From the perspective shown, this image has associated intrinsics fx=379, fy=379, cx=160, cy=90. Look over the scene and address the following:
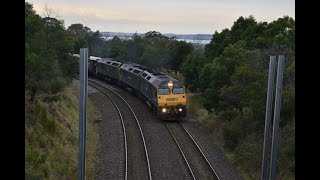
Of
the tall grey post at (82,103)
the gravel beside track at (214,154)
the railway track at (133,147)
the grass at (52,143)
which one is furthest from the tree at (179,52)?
the tall grey post at (82,103)

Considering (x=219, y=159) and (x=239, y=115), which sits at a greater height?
(x=239, y=115)

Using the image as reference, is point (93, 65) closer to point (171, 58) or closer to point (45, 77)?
point (171, 58)

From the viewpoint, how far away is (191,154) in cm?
2106

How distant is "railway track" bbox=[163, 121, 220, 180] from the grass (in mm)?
4943

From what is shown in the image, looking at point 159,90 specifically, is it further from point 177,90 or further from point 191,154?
point 191,154

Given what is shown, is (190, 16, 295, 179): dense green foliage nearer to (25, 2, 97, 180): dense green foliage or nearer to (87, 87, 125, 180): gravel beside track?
(87, 87, 125, 180): gravel beside track

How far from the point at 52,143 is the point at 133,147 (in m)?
4.57

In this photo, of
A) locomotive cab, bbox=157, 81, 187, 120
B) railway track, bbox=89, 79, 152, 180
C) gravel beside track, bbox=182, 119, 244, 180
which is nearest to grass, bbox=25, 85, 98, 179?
railway track, bbox=89, 79, 152, 180

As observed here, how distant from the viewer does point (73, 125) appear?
85.5 feet

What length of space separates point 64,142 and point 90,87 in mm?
22155

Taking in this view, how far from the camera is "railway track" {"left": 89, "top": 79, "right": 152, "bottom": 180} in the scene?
60.1 ft

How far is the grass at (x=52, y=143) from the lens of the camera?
55.7ft
